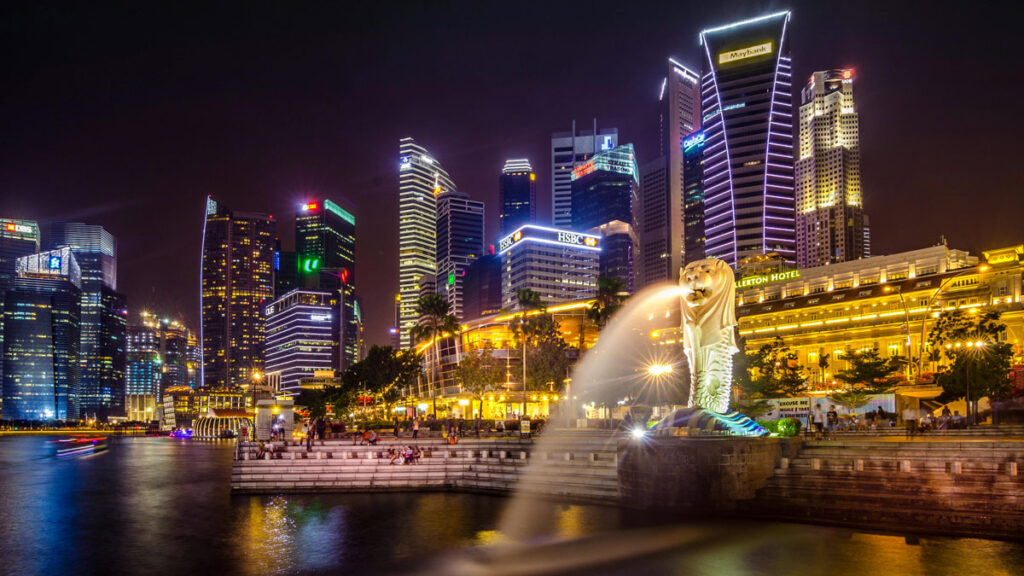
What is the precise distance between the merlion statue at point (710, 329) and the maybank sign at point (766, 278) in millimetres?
108741

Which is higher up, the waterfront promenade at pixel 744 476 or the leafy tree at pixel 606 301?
the leafy tree at pixel 606 301

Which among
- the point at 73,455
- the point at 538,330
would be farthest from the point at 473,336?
the point at 73,455

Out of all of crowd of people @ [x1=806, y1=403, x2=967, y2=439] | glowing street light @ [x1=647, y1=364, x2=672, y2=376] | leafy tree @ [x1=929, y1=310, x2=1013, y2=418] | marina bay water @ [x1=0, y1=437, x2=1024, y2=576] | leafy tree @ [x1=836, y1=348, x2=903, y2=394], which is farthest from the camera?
leafy tree @ [x1=836, y1=348, x2=903, y2=394]

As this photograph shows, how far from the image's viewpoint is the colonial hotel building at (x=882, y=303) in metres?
94.8

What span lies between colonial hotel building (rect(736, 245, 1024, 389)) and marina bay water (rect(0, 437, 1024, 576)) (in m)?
67.4

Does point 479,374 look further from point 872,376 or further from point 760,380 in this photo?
point 872,376

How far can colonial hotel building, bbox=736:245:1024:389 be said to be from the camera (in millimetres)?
94750

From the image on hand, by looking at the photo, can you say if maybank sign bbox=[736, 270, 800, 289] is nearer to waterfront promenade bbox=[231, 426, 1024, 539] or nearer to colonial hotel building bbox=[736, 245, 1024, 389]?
colonial hotel building bbox=[736, 245, 1024, 389]

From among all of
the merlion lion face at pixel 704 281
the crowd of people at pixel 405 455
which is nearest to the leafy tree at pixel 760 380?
the merlion lion face at pixel 704 281

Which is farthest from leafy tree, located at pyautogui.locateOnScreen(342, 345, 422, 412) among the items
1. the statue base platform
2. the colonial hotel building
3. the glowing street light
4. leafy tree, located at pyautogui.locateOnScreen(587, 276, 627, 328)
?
the statue base platform

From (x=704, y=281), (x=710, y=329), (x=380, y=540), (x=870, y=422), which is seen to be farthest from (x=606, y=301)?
(x=380, y=540)

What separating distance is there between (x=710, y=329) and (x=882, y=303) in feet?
281

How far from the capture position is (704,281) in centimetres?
3562

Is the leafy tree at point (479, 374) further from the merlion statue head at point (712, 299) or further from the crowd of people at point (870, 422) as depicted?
the merlion statue head at point (712, 299)
